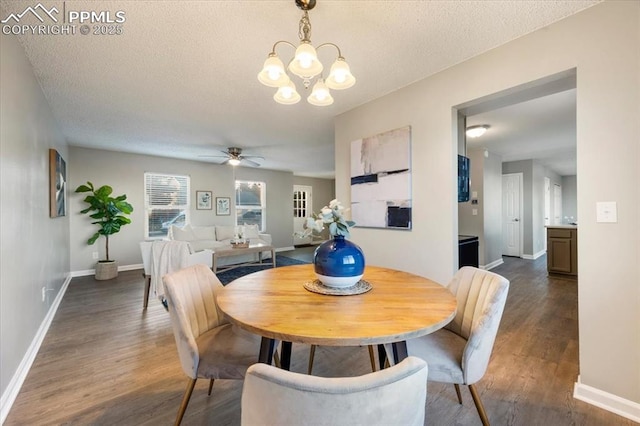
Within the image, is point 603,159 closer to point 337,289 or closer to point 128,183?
point 337,289

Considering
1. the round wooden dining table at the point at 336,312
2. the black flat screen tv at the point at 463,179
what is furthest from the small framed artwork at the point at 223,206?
the black flat screen tv at the point at 463,179

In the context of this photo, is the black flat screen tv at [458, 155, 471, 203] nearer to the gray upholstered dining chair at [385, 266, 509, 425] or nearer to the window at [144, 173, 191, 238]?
the gray upholstered dining chair at [385, 266, 509, 425]

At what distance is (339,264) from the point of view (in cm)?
138

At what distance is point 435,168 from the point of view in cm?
237

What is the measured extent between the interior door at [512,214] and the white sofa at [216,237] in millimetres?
5606

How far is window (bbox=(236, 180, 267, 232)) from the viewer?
289 inches

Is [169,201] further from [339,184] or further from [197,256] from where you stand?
[339,184]

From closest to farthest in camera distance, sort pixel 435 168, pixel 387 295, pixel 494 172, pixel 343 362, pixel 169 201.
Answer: pixel 387 295 < pixel 343 362 < pixel 435 168 < pixel 494 172 < pixel 169 201

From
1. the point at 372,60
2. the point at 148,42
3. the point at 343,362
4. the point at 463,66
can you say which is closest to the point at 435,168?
the point at 463,66

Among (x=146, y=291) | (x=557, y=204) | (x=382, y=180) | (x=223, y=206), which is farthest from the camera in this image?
(x=557, y=204)

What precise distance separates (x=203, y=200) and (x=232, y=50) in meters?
5.00

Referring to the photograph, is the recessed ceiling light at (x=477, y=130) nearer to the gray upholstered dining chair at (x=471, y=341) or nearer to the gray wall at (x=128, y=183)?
the gray upholstered dining chair at (x=471, y=341)

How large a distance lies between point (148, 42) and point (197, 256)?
7.23 feet

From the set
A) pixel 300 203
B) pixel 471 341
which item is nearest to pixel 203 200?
pixel 300 203
